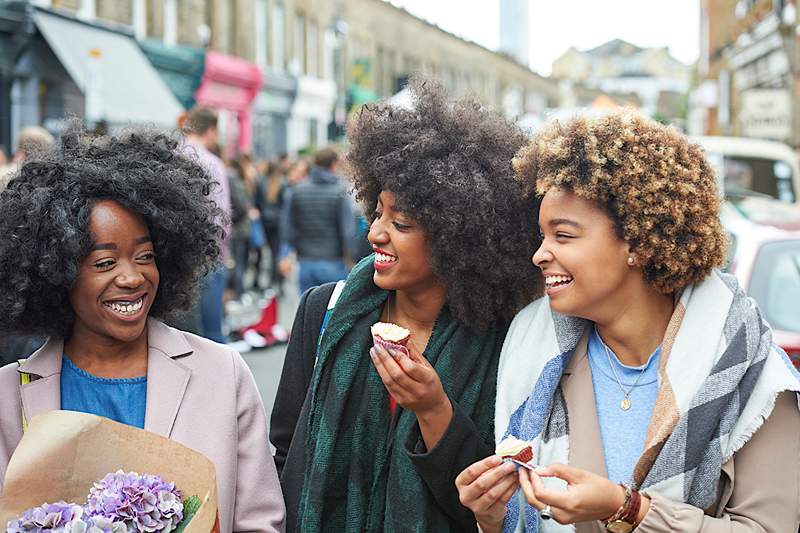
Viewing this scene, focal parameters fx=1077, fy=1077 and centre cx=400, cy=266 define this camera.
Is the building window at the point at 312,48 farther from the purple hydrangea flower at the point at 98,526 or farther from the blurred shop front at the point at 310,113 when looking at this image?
the purple hydrangea flower at the point at 98,526

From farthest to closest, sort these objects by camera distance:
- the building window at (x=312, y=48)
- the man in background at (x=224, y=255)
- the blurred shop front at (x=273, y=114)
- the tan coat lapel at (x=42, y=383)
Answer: the building window at (x=312, y=48) < the blurred shop front at (x=273, y=114) < the man in background at (x=224, y=255) < the tan coat lapel at (x=42, y=383)

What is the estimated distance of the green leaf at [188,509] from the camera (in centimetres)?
220

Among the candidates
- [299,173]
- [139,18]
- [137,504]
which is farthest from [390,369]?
[139,18]

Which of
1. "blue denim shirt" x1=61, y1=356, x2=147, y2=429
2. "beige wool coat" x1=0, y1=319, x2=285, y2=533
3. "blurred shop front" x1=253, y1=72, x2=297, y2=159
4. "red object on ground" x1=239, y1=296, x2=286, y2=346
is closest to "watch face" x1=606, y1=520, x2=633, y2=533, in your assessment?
"beige wool coat" x1=0, y1=319, x2=285, y2=533

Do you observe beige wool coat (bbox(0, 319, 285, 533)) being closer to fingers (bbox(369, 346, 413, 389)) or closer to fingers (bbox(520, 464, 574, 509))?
fingers (bbox(369, 346, 413, 389))

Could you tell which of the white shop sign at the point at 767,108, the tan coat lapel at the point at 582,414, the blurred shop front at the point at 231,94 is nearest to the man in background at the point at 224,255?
the tan coat lapel at the point at 582,414

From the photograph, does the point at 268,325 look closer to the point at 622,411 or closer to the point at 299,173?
the point at 299,173

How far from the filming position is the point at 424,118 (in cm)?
294

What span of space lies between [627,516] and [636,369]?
0.40m

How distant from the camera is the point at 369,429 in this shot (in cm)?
282

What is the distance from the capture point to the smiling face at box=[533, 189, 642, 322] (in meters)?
2.49

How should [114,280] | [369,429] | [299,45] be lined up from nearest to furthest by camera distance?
[114,280] → [369,429] → [299,45]

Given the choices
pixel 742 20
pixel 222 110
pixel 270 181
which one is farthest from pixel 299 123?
pixel 270 181

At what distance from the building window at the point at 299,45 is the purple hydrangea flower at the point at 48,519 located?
1301 inches
